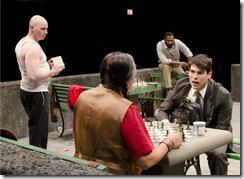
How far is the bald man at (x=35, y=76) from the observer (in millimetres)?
4266

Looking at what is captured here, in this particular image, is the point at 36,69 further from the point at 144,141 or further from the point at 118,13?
the point at 118,13

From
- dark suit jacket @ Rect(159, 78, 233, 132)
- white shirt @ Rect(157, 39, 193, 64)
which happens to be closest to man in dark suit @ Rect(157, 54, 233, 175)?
dark suit jacket @ Rect(159, 78, 233, 132)

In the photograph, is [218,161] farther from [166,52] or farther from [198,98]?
[166,52]

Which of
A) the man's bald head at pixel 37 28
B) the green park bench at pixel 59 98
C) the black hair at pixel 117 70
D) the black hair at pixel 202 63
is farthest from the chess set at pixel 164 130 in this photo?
the green park bench at pixel 59 98

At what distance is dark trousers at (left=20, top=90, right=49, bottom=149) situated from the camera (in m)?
4.40

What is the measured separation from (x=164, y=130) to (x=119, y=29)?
1150 centimetres

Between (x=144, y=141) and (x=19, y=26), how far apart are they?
1055cm

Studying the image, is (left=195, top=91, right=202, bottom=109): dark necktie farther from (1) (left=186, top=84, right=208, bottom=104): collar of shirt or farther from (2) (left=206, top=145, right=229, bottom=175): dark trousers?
(2) (left=206, top=145, right=229, bottom=175): dark trousers

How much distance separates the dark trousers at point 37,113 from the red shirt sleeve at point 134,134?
2.19 meters

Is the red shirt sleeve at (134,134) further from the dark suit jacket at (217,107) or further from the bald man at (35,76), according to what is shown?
the bald man at (35,76)

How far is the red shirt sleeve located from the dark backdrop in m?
10.2

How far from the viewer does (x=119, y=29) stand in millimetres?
14555

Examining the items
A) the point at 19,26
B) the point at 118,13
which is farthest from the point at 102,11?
the point at 19,26

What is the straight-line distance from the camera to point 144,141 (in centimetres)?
236
